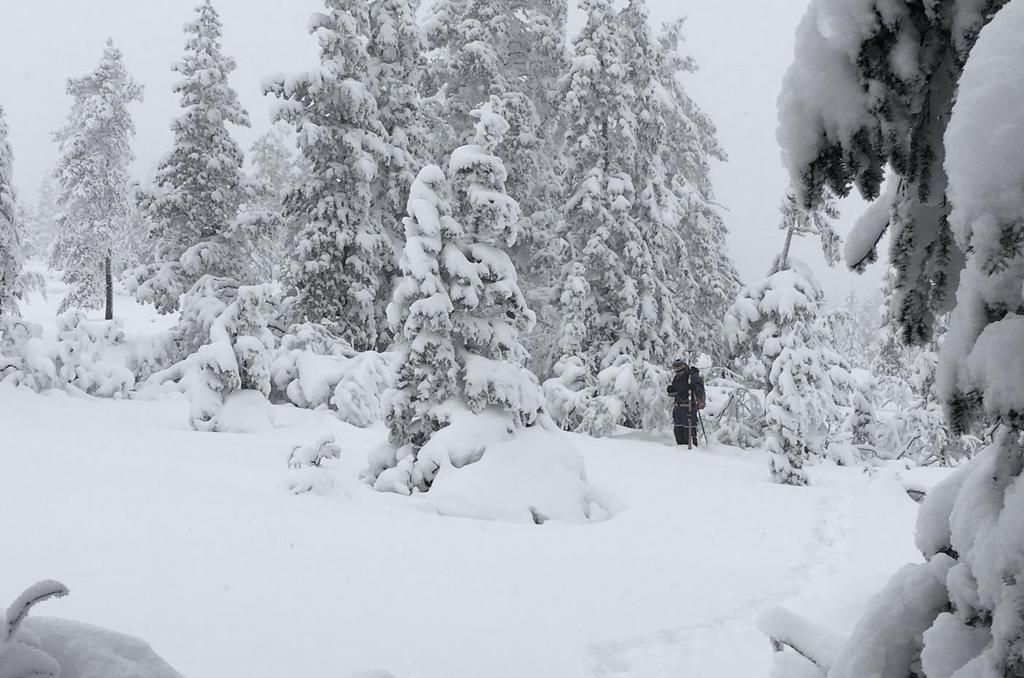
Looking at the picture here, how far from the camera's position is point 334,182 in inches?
788

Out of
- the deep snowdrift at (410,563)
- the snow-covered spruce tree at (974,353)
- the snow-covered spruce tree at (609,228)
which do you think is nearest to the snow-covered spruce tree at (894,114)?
the snow-covered spruce tree at (974,353)

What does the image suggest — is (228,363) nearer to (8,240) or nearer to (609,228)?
(8,240)

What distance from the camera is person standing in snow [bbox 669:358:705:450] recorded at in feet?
48.7

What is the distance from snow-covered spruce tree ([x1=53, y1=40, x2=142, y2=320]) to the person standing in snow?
25.8 metres

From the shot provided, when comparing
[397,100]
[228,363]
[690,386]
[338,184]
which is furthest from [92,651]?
[397,100]

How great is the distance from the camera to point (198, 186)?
2095cm

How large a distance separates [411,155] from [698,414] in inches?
461

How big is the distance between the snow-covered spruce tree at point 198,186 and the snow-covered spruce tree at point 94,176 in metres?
10.8

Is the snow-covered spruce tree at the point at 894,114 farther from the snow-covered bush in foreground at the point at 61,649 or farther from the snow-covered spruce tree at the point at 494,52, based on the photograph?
the snow-covered spruce tree at the point at 494,52

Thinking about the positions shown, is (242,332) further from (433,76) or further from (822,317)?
(822,317)

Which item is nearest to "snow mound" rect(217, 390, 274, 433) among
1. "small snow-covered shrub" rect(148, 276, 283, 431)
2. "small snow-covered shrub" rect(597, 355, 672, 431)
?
"small snow-covered shrub" rect(148, 276, 283, 431)

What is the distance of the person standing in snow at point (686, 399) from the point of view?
Result: 14852 mm

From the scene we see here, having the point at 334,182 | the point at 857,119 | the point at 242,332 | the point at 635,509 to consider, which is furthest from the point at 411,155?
the point at 857,119

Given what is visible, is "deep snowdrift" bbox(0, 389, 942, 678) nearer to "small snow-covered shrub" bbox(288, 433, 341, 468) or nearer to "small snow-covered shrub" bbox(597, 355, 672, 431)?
"small snow-covered shrub" bbox(288, 433, 341, 468)
